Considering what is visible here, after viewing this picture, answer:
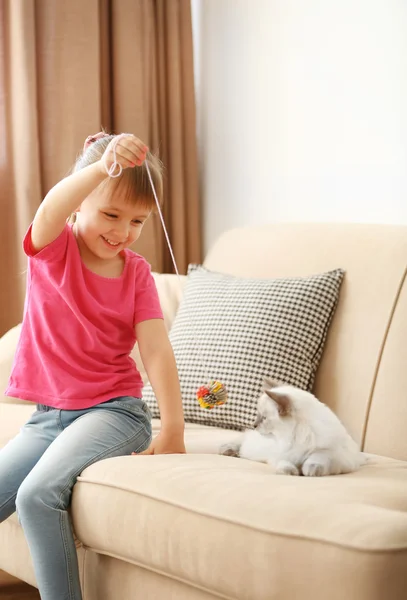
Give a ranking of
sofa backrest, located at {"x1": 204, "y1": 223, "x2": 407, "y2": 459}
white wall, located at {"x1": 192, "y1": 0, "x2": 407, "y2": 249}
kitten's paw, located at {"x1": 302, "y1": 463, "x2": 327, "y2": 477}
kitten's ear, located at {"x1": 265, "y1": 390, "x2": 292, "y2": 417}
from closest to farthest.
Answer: kitten's paw, located at {"x1": 302, "y1": 463, "x2": 327, "y2": 477}
kitten's ear, located at {"x1": 265, "y1": 390, "x2": 292, "y2": 417}
sofa backrest, located at {"x1": 204, "y1": 223, "x2": 407, "y2": 459}
white wall, located at {"x1": 192, "y1": 0, "x2": 407, "y2": 249}

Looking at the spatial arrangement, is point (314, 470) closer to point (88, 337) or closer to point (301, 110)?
point (88, 337)

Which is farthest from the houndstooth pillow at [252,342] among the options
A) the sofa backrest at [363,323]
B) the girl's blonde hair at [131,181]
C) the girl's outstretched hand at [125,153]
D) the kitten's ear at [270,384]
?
the girl's outstretched hand at [125,153]

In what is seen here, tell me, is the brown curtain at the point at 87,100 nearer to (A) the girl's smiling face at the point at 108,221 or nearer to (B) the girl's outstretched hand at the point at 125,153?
(A) the girl's smiling face at the point at 108,221

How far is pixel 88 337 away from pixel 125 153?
1.36ft

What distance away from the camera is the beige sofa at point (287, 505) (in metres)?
1.19

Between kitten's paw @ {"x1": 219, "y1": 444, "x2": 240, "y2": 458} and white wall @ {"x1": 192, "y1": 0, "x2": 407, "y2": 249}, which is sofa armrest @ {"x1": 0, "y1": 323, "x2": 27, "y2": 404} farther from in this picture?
white wall @ {"x1": 192, "y1": 0, "x2": 407, "y2": 249}

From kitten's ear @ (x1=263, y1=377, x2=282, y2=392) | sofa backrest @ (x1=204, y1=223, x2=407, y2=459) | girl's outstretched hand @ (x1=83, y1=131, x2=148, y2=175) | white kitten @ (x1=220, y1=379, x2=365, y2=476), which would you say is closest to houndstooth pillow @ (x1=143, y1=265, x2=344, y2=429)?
sofa backrest @ (x1=204, y1=223, x2=407, y2=459)

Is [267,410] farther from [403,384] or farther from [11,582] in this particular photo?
[11,582]

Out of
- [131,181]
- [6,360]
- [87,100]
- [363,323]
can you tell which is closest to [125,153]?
[131,181]

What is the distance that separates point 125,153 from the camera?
4.83 feet

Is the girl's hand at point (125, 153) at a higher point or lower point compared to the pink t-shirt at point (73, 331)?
higher

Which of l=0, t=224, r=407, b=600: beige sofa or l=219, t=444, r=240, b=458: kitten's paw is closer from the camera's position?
l=0, t=224, r=407, b=600: beige sofa

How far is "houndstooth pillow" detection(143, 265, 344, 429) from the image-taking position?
2.04 metres

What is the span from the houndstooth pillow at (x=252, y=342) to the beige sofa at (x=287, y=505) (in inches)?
2.0
